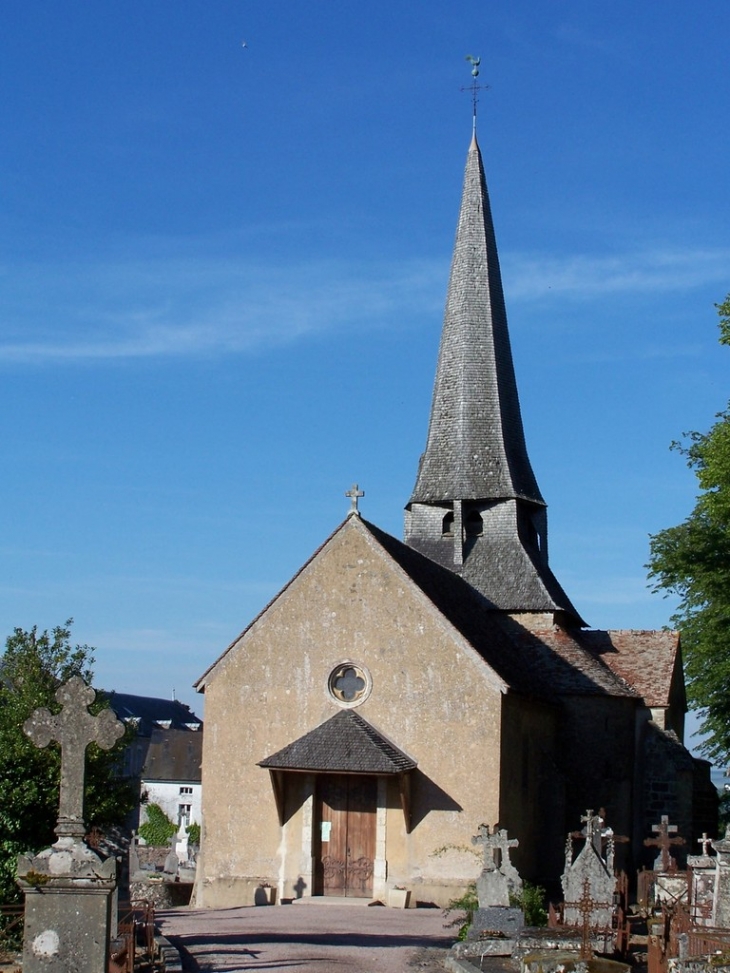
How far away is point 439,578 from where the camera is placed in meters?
28.0

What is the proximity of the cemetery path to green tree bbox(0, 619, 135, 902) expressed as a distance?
7.14 ft

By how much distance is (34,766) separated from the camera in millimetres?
17578

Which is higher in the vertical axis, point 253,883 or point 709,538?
point 709,538

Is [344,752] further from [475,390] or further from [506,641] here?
[475,390]

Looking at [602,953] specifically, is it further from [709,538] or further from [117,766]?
[709,538]

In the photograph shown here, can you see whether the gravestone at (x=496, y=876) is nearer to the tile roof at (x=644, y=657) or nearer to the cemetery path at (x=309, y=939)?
the cemetery path at (x=309, y=939)

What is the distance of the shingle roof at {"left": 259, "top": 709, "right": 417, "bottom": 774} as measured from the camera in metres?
23.2

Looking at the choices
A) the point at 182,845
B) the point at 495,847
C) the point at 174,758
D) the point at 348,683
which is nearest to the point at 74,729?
the point at 495,847

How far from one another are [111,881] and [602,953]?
20.2 ft

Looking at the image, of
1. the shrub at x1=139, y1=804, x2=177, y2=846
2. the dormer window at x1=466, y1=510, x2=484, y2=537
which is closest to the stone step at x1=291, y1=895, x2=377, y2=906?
the dormer window at x1=466, y1=510, x2=484, y2=537

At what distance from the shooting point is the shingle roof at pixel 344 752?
23.2 meters

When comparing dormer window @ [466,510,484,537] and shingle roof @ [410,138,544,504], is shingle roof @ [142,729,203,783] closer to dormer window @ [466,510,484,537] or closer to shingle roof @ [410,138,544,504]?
shingle roof @ [410,138,544,504]

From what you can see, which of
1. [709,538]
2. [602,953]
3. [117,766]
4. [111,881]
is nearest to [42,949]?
[111,881]

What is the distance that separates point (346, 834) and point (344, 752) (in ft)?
5.68
